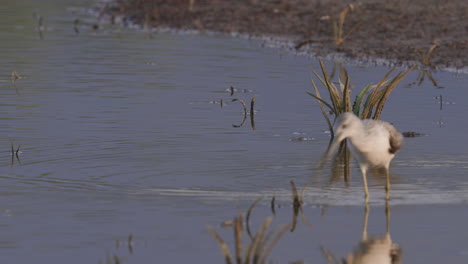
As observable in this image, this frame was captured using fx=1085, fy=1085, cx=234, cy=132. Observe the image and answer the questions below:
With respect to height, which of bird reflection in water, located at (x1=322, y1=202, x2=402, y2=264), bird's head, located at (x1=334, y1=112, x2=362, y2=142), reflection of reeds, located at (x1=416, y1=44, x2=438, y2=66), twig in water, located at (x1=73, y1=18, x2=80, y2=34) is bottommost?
bird reflection in water, located at (x1=322, y1=202, x2=402, y2=264)

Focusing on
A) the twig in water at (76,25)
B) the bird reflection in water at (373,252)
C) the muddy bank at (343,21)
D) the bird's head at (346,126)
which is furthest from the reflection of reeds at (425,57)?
the bird reflection in water at (373,252)

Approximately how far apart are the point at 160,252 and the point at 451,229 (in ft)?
7.34

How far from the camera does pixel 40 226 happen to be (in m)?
8.11

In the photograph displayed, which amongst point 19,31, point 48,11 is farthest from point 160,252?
point 48,11

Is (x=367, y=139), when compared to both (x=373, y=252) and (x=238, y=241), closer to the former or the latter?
(x=373, y=252)

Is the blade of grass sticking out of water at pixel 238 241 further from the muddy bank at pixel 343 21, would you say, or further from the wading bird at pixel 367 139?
the muddy bank at pixel 343 21

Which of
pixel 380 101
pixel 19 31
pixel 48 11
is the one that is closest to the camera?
pixel 380 101

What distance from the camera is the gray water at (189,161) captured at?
7805 mm

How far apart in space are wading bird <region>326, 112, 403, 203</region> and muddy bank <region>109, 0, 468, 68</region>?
8.00 meters

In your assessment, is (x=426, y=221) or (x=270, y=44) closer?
(x=426, y=221)

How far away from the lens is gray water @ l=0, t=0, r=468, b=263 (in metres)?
7.80

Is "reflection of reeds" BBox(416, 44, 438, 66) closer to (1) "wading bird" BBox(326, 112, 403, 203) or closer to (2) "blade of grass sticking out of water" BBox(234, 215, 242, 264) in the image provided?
(1) "wading bird" BBox(326, 112, 403, 203)

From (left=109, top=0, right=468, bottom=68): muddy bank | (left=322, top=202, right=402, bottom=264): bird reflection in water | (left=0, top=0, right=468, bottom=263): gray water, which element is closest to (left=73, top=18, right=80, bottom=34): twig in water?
(left=109, top=0, right=468, bottom=68): muddy bank

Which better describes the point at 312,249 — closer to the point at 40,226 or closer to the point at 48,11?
the point at 40,226
